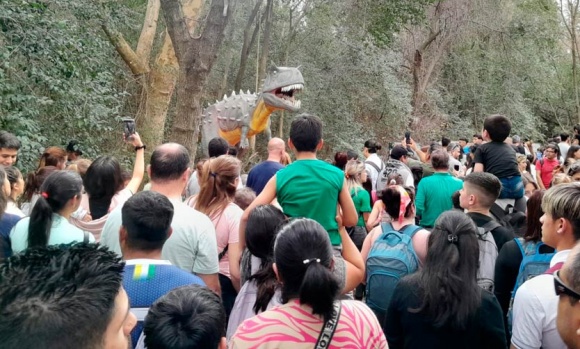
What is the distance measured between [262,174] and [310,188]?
1.68 m

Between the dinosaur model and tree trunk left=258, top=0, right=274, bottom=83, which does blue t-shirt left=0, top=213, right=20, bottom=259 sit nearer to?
the dinosaur model

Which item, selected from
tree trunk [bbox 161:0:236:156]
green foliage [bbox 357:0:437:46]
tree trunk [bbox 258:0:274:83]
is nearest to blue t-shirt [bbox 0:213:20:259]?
tree trunk [bbox 161:0:236:156]

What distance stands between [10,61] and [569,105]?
96.9ft

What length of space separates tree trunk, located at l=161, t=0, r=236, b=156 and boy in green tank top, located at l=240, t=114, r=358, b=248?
4.03 m

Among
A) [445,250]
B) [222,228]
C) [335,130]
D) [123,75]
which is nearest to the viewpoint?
[445,250]

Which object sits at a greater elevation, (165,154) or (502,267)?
(165,154)

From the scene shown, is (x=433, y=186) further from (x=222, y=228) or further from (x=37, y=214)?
(x=37, y=214)

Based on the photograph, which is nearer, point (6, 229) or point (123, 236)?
point (123, 236)

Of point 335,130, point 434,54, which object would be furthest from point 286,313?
point 434,54

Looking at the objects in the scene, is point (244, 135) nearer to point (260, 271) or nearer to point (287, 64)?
point (287, 64)

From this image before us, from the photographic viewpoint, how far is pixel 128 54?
41.0 feet

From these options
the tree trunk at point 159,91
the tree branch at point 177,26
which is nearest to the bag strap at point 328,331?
the tree branch at point 177,26

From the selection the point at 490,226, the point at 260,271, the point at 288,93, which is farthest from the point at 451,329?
the point at 288,93

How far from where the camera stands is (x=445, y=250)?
9.52 ft
